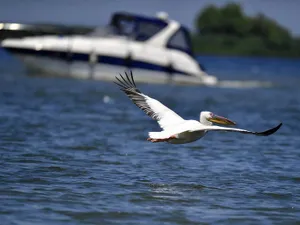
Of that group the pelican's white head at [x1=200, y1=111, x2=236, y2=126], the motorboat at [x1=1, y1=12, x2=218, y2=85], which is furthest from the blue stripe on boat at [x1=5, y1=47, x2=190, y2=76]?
the pelican's white head at [x1=200, y1=111, x2=236, y2=126]

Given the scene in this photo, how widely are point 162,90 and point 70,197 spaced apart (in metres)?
20.1

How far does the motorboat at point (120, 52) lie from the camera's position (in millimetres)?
30094

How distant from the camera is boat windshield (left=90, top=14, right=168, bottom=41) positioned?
103 ft

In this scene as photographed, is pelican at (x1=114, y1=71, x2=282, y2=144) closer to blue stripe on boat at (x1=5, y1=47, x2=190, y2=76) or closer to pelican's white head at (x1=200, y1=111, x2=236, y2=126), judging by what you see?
pelican's white head at (x1=200, y1=111, x2=236, y2=126)

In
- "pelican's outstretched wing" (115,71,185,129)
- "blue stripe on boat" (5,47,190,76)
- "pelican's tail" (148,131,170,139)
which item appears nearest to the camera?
"pelican's tail" (148,131,170,139)

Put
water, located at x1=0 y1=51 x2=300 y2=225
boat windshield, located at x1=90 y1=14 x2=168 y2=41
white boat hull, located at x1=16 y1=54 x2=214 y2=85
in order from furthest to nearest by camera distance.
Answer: boat windshield, located at x1=90 y1=14 x2=168 y2=41
white boat hull, located at x1=16 y1=54 x2=214 y2=85
water, located at x1=0 y1=51 x2=300 y2=225

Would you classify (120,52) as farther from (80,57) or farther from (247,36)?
(247,36)

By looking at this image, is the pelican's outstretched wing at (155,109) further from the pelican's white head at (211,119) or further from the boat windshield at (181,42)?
the boat windshield at (181,42)

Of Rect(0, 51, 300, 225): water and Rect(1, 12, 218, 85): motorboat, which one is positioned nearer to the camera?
Rect(0, 51, 300, 225): water

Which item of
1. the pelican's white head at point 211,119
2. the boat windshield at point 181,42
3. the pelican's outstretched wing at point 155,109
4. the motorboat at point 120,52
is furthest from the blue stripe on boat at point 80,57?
the pelican's white head at point 211,119

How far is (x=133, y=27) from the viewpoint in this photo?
31703 mm

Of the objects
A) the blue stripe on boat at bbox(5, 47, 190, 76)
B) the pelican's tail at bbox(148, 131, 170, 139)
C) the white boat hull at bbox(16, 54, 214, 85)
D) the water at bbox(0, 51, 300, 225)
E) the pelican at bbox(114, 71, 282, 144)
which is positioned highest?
the blue stripe on boat at bbox(5, 47, 190, 76)

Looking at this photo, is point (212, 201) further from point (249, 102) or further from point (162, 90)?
point (162, 90)

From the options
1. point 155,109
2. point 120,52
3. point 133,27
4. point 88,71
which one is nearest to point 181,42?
point 133,27
